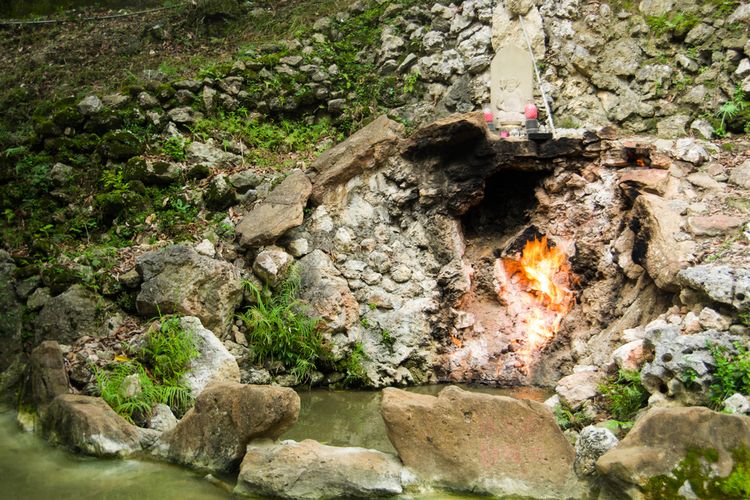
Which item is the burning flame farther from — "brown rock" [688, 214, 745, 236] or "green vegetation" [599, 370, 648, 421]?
"green vegetation" [599, 370, 648, 421]

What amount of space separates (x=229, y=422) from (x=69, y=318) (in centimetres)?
297

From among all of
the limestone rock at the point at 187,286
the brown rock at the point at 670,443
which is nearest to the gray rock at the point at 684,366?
the brown rock at the point at 670,443

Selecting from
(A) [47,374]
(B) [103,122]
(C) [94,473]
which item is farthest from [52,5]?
(C) [94,473]

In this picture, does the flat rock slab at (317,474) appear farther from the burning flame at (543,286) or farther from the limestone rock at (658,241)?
the burning flame at (543,286)

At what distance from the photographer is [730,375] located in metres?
4.63

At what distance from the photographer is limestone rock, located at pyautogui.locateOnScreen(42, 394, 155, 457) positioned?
5137 millimetres

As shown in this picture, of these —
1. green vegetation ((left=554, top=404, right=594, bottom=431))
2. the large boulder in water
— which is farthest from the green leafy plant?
the large boulder in water

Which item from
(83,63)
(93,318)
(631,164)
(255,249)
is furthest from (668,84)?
(83,63)

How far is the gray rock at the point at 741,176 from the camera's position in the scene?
23.1ft

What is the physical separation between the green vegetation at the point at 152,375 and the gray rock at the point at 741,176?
6.81 meters

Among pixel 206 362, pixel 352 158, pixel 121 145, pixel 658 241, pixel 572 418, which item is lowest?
pixel 572 418

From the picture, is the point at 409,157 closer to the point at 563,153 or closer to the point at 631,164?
the point at 563,153

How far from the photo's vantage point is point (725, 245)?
6145mm

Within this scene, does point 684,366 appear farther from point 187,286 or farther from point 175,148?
point 175,148
